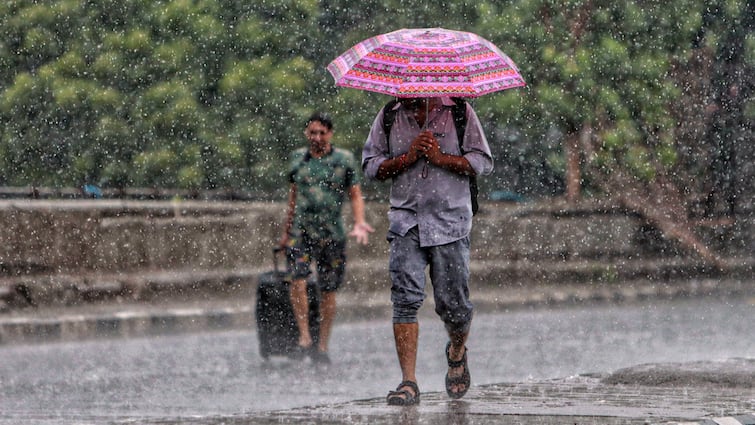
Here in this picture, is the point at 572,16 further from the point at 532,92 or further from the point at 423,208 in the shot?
the point at 423,208

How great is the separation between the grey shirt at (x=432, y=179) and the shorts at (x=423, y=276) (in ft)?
0.18

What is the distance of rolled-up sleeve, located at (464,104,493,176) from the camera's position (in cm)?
728

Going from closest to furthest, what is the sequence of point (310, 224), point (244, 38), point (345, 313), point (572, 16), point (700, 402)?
point (700, 402) < point (310, 224) < point (345, 313) < point (572, 16) < point (244, 38)

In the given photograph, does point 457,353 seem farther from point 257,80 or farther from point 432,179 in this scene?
point 257,80

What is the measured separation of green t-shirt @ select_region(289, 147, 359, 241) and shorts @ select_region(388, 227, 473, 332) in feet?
10.1

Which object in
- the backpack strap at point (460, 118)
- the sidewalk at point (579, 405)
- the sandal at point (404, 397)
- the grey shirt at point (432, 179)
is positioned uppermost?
the backpack strap at point (460, 118)

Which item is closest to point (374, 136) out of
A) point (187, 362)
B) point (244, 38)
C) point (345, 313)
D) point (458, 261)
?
point (458, 261)

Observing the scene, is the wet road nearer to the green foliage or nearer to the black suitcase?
the black suitcase

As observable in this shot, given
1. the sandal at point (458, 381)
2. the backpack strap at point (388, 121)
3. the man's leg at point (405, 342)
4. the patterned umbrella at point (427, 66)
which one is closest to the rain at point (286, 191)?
the sandal at point (458, 381)

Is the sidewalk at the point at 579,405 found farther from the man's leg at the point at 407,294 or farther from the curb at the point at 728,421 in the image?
the man's leg at the point at 407,294

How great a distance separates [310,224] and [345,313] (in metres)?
5.43

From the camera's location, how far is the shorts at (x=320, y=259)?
408 inches

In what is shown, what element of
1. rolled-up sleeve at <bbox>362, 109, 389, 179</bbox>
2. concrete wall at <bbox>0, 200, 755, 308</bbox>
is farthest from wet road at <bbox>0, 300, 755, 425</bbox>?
concrete wall at <bbox>0, 200, 755, 308</bbox>

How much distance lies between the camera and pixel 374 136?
24.4 ft
